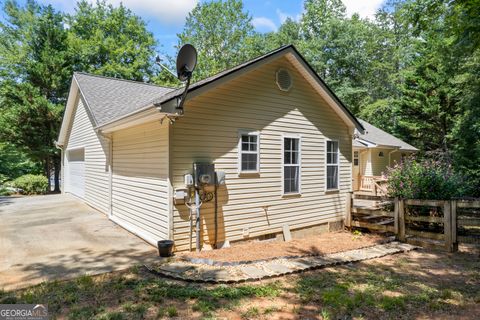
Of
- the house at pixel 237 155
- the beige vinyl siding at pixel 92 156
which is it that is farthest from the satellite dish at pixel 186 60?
the beige vinyl siding at pixel 92 156

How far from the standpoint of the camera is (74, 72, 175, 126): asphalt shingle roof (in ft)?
33.2

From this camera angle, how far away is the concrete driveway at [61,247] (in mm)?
4984

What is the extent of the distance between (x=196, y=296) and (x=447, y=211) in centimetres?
602

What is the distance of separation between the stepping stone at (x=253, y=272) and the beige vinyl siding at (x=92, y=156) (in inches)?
258

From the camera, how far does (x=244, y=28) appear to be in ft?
112

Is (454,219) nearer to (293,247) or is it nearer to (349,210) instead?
(349,210)

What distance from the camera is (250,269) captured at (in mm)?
5164

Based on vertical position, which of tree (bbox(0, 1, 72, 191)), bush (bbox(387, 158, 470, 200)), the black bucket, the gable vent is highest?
tree (bbox(0, 1, 72, 191))

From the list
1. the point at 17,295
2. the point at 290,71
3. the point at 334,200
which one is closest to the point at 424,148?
the point at 334,200

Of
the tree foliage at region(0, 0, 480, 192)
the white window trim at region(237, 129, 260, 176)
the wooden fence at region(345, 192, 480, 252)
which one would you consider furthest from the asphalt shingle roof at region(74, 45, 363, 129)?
the tree foliage at region(0, 0, 480, 192)

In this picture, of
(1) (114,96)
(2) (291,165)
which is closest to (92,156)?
(1) (114,96)

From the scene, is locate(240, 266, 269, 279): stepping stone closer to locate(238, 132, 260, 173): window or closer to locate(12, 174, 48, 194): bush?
locate(238, 132, 260, 173): window

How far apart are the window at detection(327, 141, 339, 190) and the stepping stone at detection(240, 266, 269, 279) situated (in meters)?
5.03

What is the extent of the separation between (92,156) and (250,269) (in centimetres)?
912
